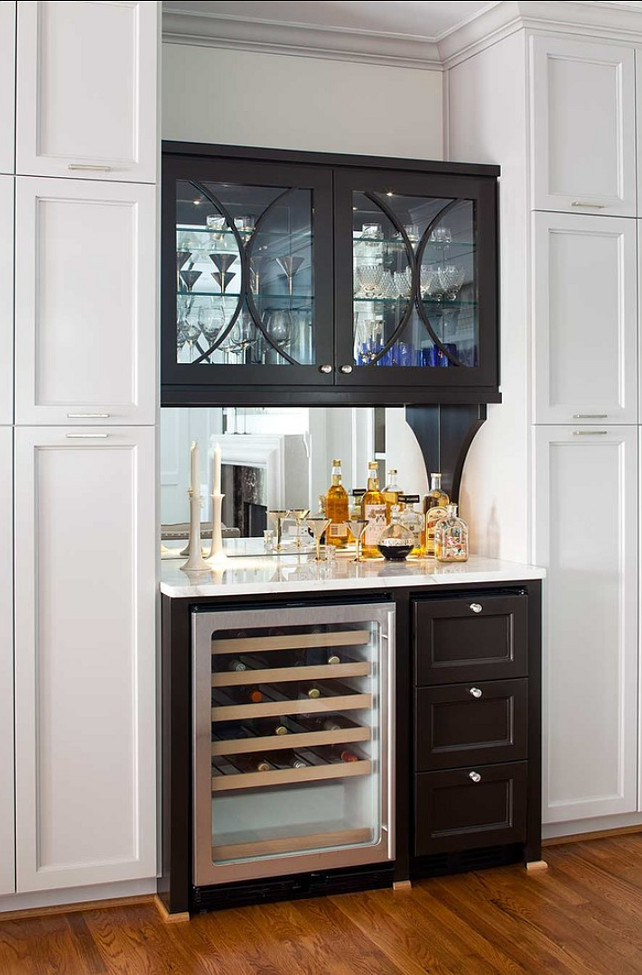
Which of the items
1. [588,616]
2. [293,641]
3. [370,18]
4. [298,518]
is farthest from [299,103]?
[588,616]

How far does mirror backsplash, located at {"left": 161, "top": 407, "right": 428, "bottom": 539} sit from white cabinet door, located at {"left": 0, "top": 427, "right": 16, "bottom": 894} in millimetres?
647

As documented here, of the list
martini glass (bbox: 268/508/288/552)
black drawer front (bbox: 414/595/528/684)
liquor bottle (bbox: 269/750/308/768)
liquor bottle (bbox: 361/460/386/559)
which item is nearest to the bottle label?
liquor bottle (bbox: 361/460/386/559)

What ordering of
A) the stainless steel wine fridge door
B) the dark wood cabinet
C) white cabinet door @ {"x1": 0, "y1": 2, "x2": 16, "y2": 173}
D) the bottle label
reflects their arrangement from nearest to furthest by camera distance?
1. white cabinet door @ {"x1": 0, "y1": 2, "x2": 16, "y2": 173}
2. the stainless steel wine fridge door
3. the dark wood cabinet
4. the bottle label

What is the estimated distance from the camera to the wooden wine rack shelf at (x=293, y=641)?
9.18 feet

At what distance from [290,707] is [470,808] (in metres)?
0.63

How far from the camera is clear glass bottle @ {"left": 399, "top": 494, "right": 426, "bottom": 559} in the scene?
11.1 feet

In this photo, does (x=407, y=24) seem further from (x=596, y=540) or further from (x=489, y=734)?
(x=489, y=734)

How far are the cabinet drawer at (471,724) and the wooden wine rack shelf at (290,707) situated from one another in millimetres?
182

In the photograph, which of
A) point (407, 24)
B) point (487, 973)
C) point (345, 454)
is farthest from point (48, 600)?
point (407, 24)

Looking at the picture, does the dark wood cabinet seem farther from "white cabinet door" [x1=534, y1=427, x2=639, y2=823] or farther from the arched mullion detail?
"white cabinet door" [x1=534, y1=427, x2=639, y2=823]

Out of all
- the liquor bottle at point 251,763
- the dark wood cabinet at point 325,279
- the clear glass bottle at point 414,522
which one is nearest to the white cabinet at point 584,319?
the dark wood cabinet at point 325,279

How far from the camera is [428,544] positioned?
343cm

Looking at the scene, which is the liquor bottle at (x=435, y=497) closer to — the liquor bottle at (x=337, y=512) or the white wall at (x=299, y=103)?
the liquor bottle at (x=337, y=512)

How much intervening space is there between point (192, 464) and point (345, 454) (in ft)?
2.08
